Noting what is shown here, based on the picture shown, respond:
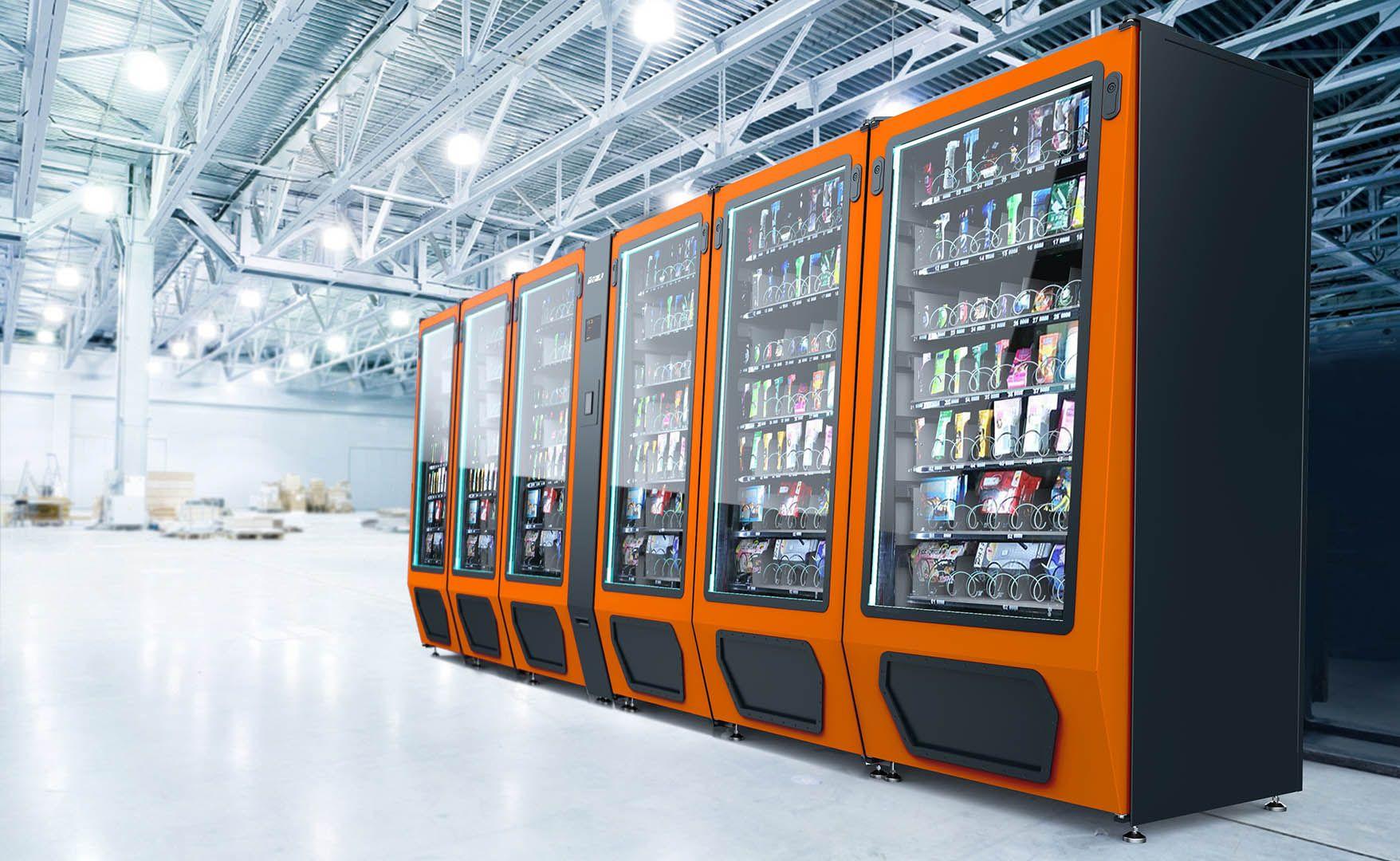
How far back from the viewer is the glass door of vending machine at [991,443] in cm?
300

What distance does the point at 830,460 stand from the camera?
3.93m

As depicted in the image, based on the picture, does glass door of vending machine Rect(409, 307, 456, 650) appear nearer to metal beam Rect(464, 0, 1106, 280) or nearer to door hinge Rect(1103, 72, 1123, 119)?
metal beam Rect(464, 0, 1106, 280)

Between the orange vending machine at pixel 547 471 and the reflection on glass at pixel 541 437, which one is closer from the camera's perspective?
the orange vending machine at pixel 547 471

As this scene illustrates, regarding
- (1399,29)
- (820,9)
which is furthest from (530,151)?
(1399,29)

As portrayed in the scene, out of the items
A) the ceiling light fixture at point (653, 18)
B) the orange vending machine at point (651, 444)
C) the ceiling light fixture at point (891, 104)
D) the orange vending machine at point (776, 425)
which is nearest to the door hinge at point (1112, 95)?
the orange vending machine at point (776, 425)

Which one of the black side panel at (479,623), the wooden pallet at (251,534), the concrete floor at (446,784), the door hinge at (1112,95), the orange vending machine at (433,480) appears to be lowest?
the wooden pallet at (251,534)

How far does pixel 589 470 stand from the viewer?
5.10 metres

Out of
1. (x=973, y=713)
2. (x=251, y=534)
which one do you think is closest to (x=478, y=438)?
(x=973, y=713)

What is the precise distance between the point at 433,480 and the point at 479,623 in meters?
1.27

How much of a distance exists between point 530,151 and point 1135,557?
1116 cm

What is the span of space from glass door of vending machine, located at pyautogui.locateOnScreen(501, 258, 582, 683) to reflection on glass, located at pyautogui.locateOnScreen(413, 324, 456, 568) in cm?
90

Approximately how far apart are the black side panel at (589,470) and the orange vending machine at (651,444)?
0.21ft

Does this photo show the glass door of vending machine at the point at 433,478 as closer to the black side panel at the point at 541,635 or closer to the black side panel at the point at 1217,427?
the black side panel at the point at 541,635

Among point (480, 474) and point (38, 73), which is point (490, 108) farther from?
point (480, 474)
